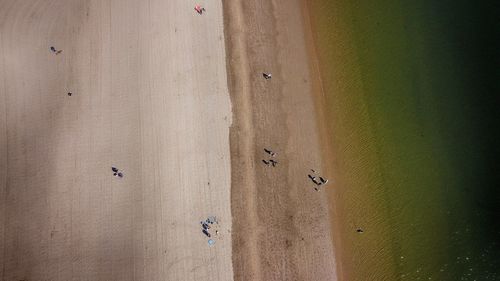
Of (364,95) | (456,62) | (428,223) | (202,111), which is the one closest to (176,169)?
(202,111)

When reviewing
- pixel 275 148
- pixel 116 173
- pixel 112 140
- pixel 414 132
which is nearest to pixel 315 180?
pixel 275 148

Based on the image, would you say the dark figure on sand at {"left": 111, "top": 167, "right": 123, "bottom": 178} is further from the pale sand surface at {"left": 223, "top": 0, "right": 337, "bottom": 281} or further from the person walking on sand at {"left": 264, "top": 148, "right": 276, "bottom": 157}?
the person walking on sand at {"left": 264, "top": 148, "right": 276, "bottom": 157}

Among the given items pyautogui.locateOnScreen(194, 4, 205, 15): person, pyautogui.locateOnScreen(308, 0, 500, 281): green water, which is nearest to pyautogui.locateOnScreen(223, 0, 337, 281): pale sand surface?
pyautogui.locateOnScreen(308, 0, 500, 281): green water

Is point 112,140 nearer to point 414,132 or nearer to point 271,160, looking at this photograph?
point 271,160

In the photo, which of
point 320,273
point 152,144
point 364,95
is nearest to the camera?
point 320,273

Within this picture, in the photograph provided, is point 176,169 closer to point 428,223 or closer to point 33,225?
point 33,225

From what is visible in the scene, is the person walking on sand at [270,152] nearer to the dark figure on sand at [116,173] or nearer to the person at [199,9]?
the dark figure on sand at [116,173]

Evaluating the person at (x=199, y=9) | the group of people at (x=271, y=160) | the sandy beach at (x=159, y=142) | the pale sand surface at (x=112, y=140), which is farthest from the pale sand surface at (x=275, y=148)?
the person at (x=199, y=9)
